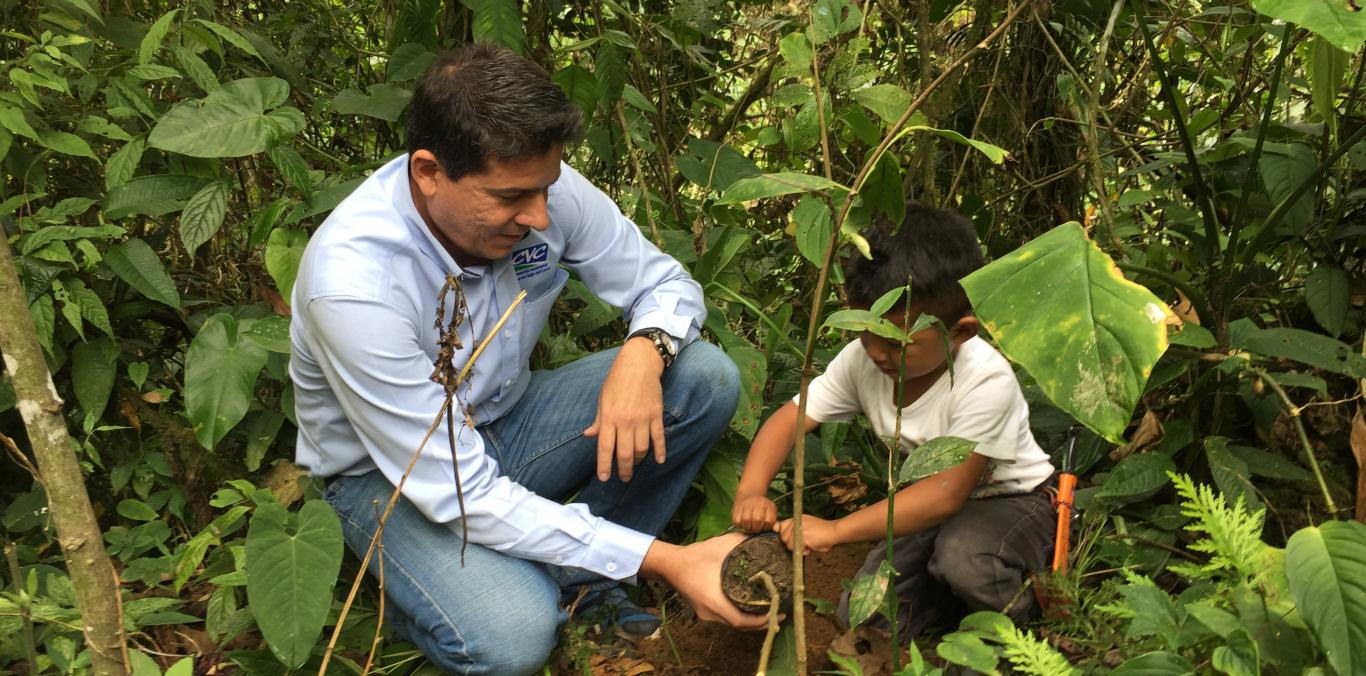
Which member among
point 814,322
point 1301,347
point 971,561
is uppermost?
point 814,322

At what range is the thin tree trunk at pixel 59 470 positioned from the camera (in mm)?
1395

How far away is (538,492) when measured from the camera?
7.68ft

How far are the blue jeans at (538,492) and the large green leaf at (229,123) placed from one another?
2.47 ft

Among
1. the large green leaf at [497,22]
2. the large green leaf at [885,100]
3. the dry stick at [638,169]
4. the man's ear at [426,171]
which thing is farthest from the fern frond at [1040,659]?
the large green leaf at [497,22]

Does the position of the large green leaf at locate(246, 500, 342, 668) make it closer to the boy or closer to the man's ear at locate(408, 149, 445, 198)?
the man's ear at locate(408, 149, 445, 198)

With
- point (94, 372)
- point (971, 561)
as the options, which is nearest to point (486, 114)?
point (971, 561)

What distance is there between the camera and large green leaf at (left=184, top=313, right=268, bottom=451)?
7.23ft

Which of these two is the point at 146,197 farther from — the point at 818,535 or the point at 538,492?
the point at 818,535

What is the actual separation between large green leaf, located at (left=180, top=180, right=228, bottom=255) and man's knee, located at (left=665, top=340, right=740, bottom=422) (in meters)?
1.07

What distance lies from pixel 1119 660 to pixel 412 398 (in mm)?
1315

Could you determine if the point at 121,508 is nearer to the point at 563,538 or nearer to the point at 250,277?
the point at 250,277

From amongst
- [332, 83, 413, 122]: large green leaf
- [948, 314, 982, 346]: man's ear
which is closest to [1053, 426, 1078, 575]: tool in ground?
[948, 314, 982, 346]: man's ear

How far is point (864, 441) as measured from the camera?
248 centimetres

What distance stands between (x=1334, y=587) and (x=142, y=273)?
7.70 ft
